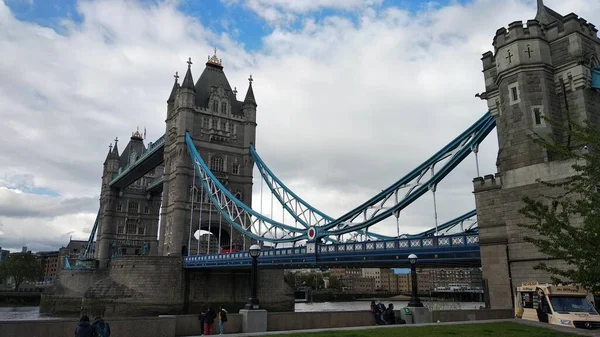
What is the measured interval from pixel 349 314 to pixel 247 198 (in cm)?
3893

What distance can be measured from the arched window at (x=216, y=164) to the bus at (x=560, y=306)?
4157 cm

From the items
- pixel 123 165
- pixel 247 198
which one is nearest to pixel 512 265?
pixel 247 198

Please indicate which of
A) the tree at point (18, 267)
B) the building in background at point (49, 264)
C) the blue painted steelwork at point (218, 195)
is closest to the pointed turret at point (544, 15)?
the blue painted steelwork at point (218, 195)

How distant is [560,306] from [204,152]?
4368cm

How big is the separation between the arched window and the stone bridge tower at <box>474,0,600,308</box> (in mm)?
37049

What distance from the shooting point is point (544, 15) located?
21.8 metres

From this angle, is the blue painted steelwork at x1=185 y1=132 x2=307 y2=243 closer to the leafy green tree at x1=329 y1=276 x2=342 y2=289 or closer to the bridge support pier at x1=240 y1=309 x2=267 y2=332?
the bridge support pier at x1=240 y1=309 x2=267 y2=332

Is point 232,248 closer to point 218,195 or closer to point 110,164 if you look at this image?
point 218,195

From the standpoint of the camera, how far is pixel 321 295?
110000 mm

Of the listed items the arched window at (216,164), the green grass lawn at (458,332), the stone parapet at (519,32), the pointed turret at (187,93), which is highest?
the pointed turret at (187,93)

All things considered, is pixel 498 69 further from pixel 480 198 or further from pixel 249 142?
pixel 249 142

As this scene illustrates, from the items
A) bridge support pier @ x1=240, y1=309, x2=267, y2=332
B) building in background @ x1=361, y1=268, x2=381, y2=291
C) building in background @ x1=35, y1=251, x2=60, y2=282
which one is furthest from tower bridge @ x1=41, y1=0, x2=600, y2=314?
building in background @ x1=361, y1=268, x2=381, y2=291

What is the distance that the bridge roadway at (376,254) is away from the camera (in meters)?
23.1

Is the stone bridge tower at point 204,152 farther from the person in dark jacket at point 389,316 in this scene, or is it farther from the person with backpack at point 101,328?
the person with backpack at point 101,328
